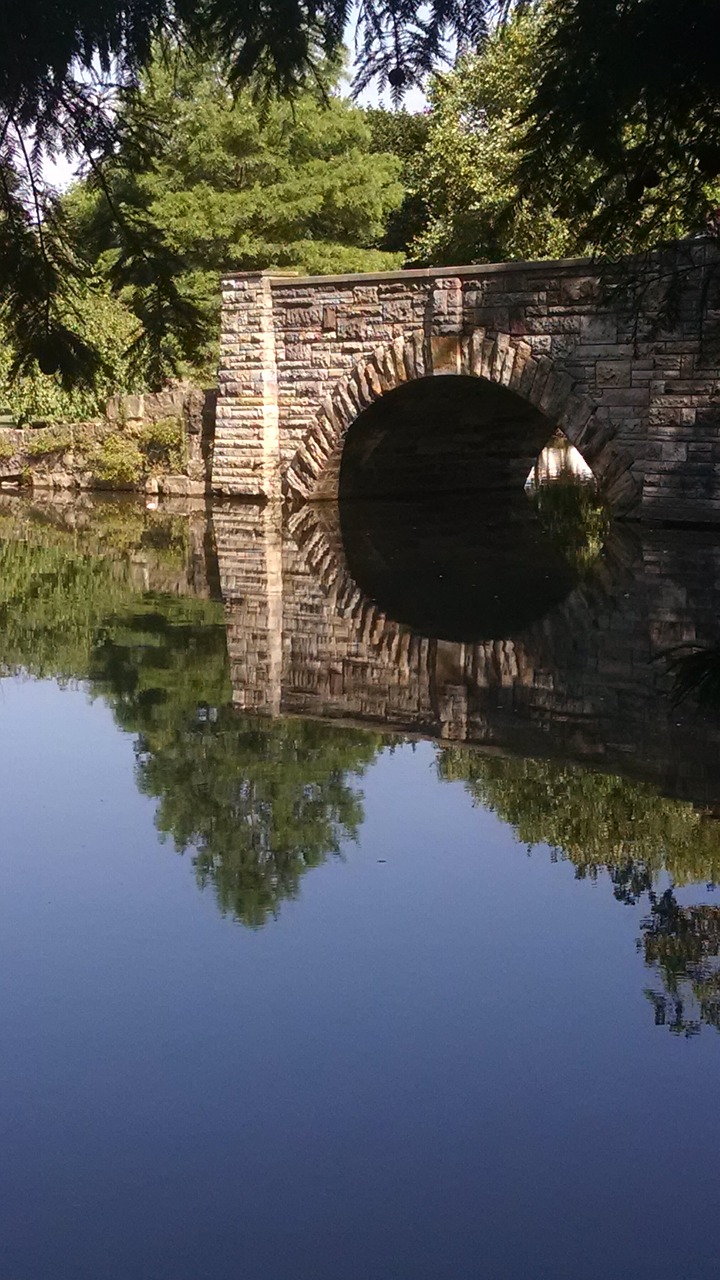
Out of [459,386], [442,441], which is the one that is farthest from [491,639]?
[442,441]

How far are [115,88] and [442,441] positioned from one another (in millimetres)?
17265

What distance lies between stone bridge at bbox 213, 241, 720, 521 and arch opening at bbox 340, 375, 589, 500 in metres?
0.02

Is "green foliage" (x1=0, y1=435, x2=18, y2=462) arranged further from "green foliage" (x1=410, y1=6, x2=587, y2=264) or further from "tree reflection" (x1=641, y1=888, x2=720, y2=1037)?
"tree reflection" (x1=641, y1=888, x2=720, y2=1037)

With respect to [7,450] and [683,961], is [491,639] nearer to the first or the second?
[683,961]

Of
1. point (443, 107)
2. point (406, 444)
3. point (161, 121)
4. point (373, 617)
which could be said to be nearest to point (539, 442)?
point (406, 444)

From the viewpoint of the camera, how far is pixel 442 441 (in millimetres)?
23531

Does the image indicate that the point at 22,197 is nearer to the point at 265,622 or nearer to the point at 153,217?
the point at 265,622

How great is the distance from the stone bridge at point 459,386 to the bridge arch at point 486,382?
0.06ft

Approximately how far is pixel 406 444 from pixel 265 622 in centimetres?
1128

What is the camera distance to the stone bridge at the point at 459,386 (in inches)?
703

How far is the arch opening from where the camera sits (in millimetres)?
21641

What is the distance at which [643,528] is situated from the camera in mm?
18484

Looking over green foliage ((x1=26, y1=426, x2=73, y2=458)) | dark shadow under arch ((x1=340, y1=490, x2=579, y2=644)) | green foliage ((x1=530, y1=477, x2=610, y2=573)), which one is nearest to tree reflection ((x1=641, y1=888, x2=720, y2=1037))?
dark shadow under arch ((x1=340, y1=490, x2=579, y2=644))

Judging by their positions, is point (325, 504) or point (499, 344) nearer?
point (499, 344)
